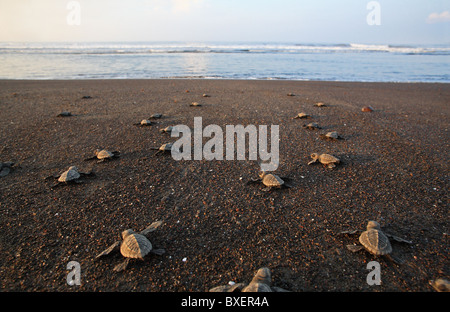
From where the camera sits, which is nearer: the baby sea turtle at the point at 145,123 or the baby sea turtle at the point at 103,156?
the baby sea turtle at the point at 103,156

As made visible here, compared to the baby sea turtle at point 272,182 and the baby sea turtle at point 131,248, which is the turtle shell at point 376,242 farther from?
the baby sea turtle at point 131,248

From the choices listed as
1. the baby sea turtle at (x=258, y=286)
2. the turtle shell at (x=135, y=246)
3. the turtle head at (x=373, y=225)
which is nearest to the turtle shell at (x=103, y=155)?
the turtle shell at (x=135, y=246)

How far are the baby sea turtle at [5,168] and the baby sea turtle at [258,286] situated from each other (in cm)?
396

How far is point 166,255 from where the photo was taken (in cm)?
254

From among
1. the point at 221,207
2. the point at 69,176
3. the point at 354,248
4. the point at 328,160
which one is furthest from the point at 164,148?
the point at 354,248

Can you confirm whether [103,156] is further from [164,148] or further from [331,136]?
[331,136]

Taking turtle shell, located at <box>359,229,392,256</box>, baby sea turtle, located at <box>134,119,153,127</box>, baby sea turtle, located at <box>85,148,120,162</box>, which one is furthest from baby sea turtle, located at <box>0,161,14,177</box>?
turtle shell, located at <box>359,229,392,256</box>

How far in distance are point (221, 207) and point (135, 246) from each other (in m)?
1.20

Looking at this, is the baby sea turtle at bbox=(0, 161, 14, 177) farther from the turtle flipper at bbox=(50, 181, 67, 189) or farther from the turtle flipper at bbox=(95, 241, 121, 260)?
the turtle flipper at bbox=(95, 241, 121, 260)

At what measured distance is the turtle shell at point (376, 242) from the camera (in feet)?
8.00

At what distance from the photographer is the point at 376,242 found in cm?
247

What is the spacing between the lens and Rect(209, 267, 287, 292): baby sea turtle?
2.02m
